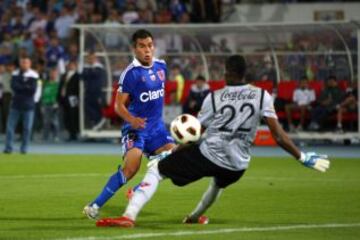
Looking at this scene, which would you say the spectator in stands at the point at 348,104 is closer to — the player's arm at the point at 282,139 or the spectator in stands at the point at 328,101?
the spectator in stands at the point at 328,101

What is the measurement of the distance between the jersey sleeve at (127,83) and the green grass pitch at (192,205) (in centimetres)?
153

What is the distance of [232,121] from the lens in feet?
38.2

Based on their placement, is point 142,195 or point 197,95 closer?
point 142,195

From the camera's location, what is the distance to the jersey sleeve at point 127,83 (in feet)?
43.5

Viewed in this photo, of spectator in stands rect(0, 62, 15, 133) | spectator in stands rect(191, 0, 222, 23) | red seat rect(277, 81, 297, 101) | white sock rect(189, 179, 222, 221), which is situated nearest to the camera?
white sock rect(189, 179, 222, 221)

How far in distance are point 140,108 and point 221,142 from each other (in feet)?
6.89

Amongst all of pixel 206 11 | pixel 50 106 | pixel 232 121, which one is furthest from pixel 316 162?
pixel 206 11

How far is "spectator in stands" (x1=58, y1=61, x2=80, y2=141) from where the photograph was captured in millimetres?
31547

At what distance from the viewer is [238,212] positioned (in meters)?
13.7

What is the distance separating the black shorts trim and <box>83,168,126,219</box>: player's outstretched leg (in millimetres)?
1234

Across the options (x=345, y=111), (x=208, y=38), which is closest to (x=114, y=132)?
(x=208, y=38)

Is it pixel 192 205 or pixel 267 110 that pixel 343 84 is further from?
pixel 267 110

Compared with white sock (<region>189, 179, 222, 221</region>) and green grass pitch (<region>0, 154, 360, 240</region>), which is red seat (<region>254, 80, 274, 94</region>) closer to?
green grass pitch (<region>0, 154, 360, 240</region>)

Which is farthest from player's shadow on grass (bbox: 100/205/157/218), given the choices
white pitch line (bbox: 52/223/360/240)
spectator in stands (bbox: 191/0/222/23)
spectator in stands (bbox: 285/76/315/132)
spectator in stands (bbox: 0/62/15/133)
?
spectator in stands (bbox: 191/0/222/23)
